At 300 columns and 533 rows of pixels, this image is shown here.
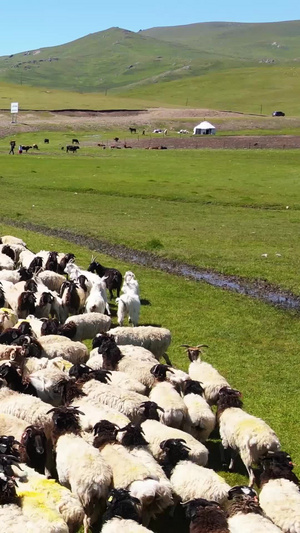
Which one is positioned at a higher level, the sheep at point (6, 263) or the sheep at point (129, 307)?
the sheep at point (6, 263)

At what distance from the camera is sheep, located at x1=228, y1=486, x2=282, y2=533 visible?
21.8 ft

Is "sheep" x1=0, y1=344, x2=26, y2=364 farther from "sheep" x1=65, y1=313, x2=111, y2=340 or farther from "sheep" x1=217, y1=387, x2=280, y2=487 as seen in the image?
"sheep" x1=217, y1=387, x2=280, y2=487

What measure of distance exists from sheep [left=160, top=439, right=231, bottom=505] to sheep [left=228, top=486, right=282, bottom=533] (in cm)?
24

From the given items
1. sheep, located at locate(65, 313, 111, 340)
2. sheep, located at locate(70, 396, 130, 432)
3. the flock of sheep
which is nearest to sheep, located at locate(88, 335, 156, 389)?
the flock of sheep

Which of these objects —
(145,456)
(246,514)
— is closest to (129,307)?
(145,456)

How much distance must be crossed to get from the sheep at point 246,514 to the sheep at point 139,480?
795 millimetres

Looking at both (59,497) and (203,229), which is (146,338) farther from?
(203,229)

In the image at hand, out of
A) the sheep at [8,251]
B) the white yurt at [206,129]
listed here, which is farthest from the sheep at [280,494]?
the white yurt at [206,129]

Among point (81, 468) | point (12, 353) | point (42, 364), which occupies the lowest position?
point (81, 468)

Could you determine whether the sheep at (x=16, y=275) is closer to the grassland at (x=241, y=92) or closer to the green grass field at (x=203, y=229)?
the green grass field at (x=203, y=229)

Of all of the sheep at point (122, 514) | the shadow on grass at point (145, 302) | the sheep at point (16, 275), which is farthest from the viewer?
the shadow on grass at point (145, 302)

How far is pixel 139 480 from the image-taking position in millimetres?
7258

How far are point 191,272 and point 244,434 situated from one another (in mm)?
12475

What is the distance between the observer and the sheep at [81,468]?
23.6ft
